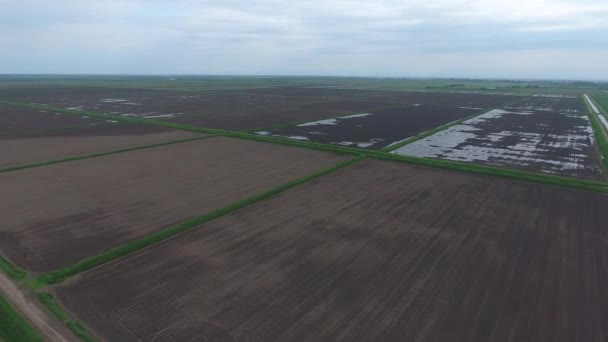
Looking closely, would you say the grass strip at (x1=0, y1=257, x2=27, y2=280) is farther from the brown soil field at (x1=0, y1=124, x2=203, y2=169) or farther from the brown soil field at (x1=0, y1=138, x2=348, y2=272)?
the brown soil field at (x1=0, y1=124, x2=203, y2=169)

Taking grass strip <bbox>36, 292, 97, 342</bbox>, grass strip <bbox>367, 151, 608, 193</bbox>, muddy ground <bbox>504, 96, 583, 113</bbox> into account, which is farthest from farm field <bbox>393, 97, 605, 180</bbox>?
grass strip <bbox>36, 292, 97, 342</bbox>

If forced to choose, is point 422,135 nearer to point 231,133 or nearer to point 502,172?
point 502,172

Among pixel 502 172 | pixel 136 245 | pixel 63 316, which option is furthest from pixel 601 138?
pixel 63 316

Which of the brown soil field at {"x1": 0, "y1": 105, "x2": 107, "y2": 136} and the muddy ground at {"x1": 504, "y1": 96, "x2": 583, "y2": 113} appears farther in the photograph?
the muddy ground at {"x1": 504, "y1": 96, "x2": 583, "y2": 113}

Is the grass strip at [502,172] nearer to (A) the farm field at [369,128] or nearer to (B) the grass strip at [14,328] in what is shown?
(A) the farm field at [369,128]

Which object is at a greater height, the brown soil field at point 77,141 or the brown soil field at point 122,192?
the brown soil field at point 77,141

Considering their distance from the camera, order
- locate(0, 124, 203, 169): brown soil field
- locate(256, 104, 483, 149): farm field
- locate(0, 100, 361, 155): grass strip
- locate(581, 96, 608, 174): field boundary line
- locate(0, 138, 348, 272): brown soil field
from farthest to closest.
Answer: locate(256, 104, 483, 149): farm field, locate(0, 100, 361, 155): grass strip, locate(581, 96, 608, 174): field boundary line, locate(0, 124, 203, 169): brown soil field, locate(0, 138, 348, 272): brown soil field

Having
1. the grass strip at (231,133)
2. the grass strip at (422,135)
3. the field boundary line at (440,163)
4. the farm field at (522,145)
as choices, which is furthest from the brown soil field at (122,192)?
the farm field at (522,145)
